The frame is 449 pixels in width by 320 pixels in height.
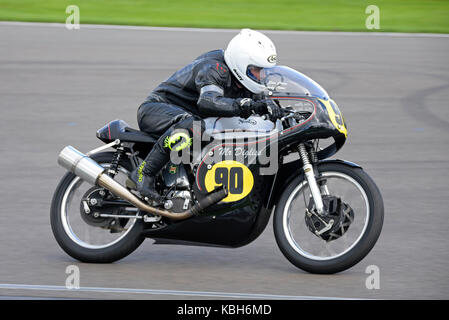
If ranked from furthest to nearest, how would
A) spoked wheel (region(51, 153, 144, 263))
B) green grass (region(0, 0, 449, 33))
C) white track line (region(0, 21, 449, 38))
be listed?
1. green grass (region(0, 0, 449, 33))
2. white track line (region(0, 21, 449, 38))
3. spoked wheel (region(51, 153, 144, 263))

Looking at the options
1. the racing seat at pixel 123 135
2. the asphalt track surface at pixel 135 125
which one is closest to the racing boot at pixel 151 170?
the racing seat at pixel 123 135

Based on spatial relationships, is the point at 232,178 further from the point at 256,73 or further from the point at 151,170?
the point at 256,73

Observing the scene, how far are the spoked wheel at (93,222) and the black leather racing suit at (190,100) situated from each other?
37 centimetres

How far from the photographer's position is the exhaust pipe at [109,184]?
634 cm

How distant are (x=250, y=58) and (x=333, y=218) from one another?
1.13 meters

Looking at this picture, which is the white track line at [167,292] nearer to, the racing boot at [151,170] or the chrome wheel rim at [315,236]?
the chrome wheel rim at [315,236]

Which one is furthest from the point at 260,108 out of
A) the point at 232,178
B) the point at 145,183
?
the point at 145,183

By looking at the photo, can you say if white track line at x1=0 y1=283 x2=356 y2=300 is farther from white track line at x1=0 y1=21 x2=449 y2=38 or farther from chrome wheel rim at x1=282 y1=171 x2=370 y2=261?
white track line at x1=0 y1=21 x2=449 y2=38

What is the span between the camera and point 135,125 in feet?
37.4

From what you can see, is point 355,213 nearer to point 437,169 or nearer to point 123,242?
point 123,242

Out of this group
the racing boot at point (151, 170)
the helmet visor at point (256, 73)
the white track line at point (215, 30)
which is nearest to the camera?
the helmet visor at point (256, 73)

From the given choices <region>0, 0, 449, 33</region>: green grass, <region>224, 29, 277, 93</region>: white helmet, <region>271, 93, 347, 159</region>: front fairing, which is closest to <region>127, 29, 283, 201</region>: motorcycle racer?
<region>224, 29, 277, 93</region>: white helmet

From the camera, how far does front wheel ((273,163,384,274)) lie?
243 inches
